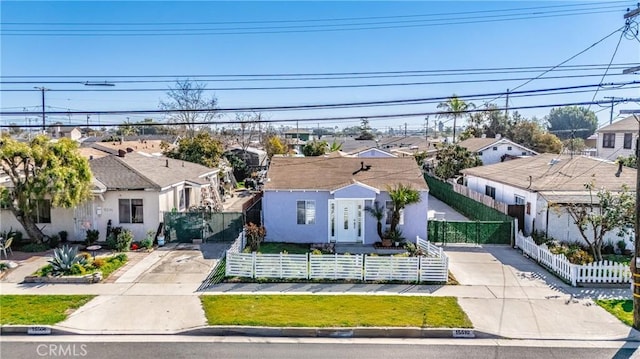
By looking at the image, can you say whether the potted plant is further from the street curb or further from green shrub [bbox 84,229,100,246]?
green shrub [bbox 84,229,100,246]

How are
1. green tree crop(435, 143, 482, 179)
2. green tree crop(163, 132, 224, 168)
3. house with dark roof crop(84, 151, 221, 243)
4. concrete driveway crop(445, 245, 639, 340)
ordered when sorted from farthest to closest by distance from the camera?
green tree crop(435, 143, 482, 179) < green tree crop(163, 132, 224, 168) < house with dark roof crop(84, 151, 221, 243) < concrete driveway crop(445, 245, 639, 340)

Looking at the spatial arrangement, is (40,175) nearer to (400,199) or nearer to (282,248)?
(282,248)

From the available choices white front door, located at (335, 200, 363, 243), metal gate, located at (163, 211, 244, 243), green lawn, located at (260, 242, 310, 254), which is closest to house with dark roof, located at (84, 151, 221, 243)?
metal gate, located at (163, 211, 244, 243)

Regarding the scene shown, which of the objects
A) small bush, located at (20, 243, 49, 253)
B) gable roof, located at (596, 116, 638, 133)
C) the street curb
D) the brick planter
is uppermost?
gable roof, located at (596, 116, 638, 133)

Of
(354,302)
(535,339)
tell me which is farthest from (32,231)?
(535,339)

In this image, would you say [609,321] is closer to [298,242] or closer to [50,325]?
[298,242]

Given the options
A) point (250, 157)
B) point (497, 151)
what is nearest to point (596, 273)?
point (497, 151)
